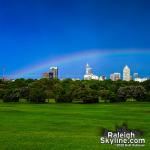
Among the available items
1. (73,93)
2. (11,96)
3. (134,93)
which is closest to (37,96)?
(11,96)

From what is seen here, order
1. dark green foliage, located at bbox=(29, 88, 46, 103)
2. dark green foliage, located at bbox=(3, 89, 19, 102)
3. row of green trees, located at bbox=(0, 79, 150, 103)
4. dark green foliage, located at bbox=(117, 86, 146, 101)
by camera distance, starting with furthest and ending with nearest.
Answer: dark green foliage, located at bbox=(117, 86, 146, 101) → dark green foliage, located at bbox=(3, 89, 19, 102) → row of green trees, located at bbox=(0, 79, 150, 103) → dark green foliage, located at bbox=(29, 88, 46, 103)

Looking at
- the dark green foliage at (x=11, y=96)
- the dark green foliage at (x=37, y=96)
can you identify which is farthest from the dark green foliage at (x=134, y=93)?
the dark green foliage at (x=11, y=96)

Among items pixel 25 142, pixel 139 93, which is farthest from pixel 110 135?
pixel 139 93

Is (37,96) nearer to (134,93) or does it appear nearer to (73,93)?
(73,93)

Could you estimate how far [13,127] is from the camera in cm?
3475

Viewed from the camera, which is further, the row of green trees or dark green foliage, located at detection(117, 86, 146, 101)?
dark green foliage, located at detection(117, 86, 146, 101)

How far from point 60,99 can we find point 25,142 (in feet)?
226

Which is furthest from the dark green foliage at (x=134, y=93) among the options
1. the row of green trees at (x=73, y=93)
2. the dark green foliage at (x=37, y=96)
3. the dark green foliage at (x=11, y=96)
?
the dark green foliage at (x=11, y=96)

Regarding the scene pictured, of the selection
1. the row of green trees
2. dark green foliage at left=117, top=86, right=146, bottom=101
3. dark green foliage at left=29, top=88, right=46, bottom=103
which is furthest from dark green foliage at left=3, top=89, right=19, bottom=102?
dark green foliage at left=117, top=86, right=146, bottom=101

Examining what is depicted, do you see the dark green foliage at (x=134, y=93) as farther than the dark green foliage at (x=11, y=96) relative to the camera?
Yes

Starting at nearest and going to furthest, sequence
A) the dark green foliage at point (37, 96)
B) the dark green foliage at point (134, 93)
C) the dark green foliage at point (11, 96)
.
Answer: the dark green foliage at point (37, 96) < the dark green foliage at point (11, 96) < the dark green foliage at point (134, 93)

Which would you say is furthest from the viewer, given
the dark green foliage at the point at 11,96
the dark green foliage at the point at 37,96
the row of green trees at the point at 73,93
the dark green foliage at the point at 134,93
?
the dark green foliage at the point at 134,93

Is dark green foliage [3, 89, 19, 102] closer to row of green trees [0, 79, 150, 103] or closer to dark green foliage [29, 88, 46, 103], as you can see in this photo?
row of green trees [0, 79, 150, 103]

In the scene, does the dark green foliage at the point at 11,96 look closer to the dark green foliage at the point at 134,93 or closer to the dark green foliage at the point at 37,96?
the dark green foliage at the point at 37,96
